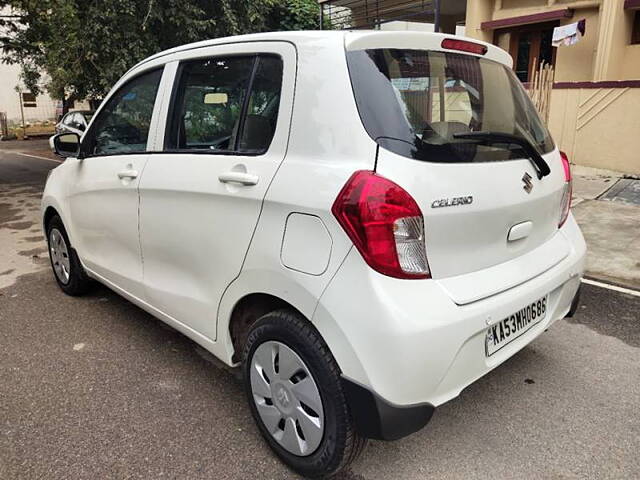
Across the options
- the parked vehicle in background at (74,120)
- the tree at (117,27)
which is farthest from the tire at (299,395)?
the parked vehicle in background at (74,120)

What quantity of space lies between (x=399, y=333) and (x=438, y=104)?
103 cm

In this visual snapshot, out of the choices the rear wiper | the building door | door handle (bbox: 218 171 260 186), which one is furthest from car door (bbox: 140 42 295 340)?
the building door

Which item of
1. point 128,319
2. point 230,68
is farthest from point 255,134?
point 128,319

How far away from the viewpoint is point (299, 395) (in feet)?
7.01

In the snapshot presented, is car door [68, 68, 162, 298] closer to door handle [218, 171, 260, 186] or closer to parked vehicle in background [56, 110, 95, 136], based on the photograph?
door handle [218, 171, 260, 186]

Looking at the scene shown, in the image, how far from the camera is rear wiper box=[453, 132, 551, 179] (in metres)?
Answer: 2.19

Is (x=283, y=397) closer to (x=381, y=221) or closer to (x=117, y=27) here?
(x=381, y=221)

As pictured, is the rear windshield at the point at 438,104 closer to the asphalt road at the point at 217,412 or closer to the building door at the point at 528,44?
the asphalt road at the point at 217,412

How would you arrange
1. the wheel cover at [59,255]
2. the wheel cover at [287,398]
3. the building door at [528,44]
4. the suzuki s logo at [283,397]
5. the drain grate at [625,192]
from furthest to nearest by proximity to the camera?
1. the building door at [528,44]
2. the drain grate at [625,192]
3. the wheel cover at [59,255]
4. the suzuki s logo at [283,397]
5. the wheel cover at [287,398]

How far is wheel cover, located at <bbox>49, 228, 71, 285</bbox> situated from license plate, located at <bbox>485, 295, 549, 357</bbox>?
3.31 meters

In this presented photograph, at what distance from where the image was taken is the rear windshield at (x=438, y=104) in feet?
6.47

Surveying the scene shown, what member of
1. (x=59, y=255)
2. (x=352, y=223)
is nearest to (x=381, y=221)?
(x=352, y=223)

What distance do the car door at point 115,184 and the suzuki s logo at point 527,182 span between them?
1988 millimetres

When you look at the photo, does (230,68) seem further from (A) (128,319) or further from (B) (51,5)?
(B) (51,5)
